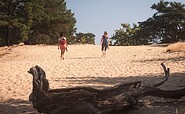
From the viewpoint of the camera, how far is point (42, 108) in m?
5.94

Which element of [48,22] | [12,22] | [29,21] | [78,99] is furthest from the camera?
[48,22]

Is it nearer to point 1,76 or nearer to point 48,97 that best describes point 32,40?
point 1,76

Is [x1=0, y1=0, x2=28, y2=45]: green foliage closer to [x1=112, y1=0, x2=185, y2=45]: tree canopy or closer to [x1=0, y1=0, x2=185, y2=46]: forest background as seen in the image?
[x1=0, y1=0, x2=185, y2=46]: forest background

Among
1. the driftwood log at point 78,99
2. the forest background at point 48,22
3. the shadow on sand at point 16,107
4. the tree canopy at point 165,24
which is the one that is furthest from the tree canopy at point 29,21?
the driftwood log at point 78,99

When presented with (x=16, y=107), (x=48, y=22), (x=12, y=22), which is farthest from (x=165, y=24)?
(x=16, y=107)

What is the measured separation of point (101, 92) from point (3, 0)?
110ft

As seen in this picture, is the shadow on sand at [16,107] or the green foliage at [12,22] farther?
the green foliage at [12,22]

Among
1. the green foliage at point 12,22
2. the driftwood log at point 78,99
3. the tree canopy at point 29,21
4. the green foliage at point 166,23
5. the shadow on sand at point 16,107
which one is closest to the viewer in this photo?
the driftwood log at point 78,99

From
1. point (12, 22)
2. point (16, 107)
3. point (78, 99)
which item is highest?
point (12, 22)

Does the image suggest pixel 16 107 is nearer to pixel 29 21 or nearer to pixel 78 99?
pixel 78 99

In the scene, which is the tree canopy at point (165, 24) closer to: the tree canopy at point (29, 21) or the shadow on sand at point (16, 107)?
the tree canopy at point (29, 21)

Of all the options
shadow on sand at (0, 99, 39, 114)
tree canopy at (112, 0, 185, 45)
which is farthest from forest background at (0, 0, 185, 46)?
shadow on sand at (0, 99, 39, 114)

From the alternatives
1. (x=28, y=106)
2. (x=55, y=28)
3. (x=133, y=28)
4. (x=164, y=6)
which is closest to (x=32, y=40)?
(x=55, y=28)

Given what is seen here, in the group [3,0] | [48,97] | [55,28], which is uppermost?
[3,0]
